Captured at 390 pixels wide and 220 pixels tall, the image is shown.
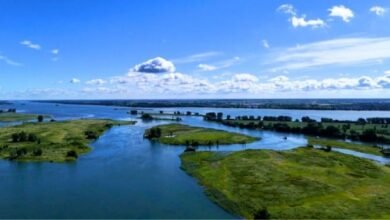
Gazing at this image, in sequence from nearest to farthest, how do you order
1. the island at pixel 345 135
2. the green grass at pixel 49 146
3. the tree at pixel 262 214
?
1. the tree at pixel 262 214
2. the green grass at pixel 49 146
3. the island at pixel 345 135

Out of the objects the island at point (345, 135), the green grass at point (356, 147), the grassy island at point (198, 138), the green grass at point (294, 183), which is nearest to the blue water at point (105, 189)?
the green grass at point (294, 183)

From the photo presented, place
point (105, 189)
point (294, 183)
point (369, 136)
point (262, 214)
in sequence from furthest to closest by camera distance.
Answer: point (369, 136)
point (294, 183)
point (105, 189)
point (262, 214)

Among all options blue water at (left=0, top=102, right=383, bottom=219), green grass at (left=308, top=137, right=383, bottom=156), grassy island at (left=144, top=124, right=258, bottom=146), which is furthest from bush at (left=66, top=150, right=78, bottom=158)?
green grass at (left=308, top=137, right=383, bottom=156)

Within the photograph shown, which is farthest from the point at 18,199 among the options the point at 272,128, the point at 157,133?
the point at 272,128

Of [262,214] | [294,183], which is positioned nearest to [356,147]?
[294,183]

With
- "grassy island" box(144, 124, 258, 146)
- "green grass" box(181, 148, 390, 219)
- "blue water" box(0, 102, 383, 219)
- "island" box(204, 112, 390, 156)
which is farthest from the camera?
"grassy island" box(144, 124, 258, 146)

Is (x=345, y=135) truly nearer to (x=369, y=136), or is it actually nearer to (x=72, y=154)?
(x=369, y=136)

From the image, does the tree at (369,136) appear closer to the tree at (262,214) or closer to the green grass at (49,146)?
the green grass at (49,146)

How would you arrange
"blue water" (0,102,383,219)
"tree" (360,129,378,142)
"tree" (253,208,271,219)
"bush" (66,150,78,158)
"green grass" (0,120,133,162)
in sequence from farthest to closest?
"tree" (360,129,378,142), "bush" (66,150,78,158), "green grass" (0,120,133,162), "blue water" (0,102,383,219), "tree" (253,208,271,219)

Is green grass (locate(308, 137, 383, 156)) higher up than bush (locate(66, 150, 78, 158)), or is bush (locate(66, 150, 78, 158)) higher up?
bush (locate(66, 150, 78, 158))

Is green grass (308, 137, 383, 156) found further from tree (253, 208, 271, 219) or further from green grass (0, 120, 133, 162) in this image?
green grass (0, 120, 133, 162)
